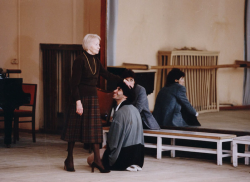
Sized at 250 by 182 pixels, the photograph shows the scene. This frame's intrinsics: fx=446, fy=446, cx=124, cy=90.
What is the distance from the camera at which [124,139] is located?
4.61m

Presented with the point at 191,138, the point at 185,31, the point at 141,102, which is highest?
the point at 185,31

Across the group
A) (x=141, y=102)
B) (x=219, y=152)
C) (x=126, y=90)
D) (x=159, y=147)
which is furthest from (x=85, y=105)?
(x=219, y=152)

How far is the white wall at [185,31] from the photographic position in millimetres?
7789

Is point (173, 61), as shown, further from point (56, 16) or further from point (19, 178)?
point (19, 178)

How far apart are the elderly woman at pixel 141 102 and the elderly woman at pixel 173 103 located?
444mm

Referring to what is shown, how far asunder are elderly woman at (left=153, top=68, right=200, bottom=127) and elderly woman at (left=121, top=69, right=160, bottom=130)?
1.46 feet

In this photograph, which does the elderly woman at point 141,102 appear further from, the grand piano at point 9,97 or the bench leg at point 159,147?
the grand piano at point 9,97

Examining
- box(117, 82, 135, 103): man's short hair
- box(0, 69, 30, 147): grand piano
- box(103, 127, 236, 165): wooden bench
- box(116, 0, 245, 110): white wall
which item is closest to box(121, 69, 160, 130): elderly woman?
box(103, 127, 236, 165): wooden bench

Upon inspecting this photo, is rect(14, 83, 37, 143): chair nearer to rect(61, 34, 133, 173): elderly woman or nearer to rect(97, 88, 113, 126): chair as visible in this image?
rect(97, 88, 113, 126): chair

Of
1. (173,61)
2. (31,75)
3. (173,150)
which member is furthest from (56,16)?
(173,150)

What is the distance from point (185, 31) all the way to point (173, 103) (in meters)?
3.44

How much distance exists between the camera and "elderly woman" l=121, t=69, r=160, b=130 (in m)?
5.30

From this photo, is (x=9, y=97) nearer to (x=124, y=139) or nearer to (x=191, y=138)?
(x=124, y=139)

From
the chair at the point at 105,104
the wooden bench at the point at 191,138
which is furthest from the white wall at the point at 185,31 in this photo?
the wooden bench at the point at 191,138
